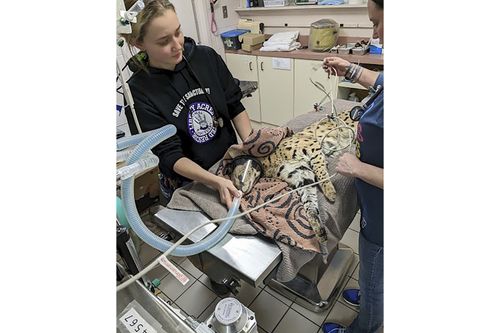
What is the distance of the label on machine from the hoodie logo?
93 centimetres

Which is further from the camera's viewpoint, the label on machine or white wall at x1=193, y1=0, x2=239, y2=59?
white wall at x1=193, y1=0, x2=239, y2=59

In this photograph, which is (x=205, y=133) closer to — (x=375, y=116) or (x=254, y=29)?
(x=375, y=116)

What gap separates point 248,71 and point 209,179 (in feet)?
9.21

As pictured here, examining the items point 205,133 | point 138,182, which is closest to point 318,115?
point 205,133

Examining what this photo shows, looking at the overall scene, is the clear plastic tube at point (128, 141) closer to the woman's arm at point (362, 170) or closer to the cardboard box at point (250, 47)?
the woman's arm at point (362, 170)

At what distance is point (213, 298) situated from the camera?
187 cm

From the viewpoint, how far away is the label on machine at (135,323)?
1.78 ft

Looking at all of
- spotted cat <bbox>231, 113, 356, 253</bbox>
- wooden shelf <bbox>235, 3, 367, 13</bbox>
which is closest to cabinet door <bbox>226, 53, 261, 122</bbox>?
wooden shelf <bbox>235, 3, 367, 13</bbox>

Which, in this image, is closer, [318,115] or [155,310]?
[155,310]

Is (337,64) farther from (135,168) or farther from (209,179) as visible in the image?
(135,168)

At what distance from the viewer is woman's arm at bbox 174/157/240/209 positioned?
45.4 inches

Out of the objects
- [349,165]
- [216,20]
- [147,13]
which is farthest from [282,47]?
[349,165]

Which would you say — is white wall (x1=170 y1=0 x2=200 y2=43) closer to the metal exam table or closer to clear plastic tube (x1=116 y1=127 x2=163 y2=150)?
the metal exam table

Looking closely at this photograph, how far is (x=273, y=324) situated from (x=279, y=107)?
101 inches
